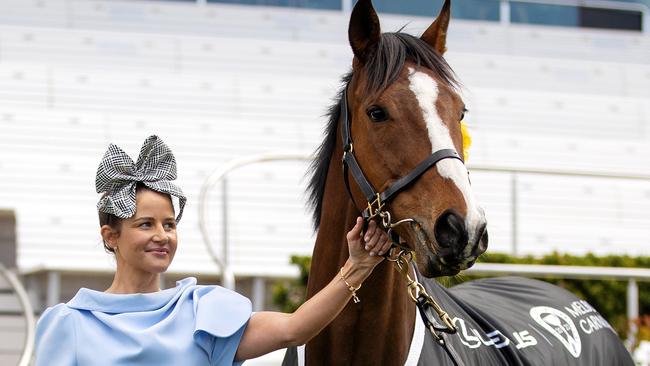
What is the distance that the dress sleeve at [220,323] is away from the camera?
2.30 metres

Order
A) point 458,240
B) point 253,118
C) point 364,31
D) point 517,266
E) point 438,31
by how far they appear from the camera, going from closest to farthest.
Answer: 1. point 458,240
2. point 364,31
3. point 438,31
4. point 517,266
5. point 253,118

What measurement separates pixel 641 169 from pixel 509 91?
3173 millimetres

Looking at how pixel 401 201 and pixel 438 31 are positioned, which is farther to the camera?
pixel 438 31

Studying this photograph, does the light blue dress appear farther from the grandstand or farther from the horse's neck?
the grandstand

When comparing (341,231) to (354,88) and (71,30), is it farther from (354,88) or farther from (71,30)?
(71,30)

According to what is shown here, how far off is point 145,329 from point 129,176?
0.37m

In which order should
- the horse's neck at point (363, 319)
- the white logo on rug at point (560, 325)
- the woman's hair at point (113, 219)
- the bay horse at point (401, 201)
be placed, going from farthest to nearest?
the white logo on rug at point (560, 325), the horse's neck at point (363, 319), the woman's hair at point (113, 219), the bay horse at point (401, 201)

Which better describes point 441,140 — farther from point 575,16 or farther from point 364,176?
point 575,16

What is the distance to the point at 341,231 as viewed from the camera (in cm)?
277

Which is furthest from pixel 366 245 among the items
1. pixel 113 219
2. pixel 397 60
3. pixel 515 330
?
pixel 515 330

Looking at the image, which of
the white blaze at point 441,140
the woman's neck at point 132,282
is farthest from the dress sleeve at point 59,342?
the white blaze at point 441,140

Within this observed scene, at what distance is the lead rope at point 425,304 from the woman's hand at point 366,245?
0.07 metres

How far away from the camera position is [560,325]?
3.88 m

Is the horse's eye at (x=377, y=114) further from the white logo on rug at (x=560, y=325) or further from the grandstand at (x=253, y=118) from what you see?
the grandstand at (x=253, y=118)
